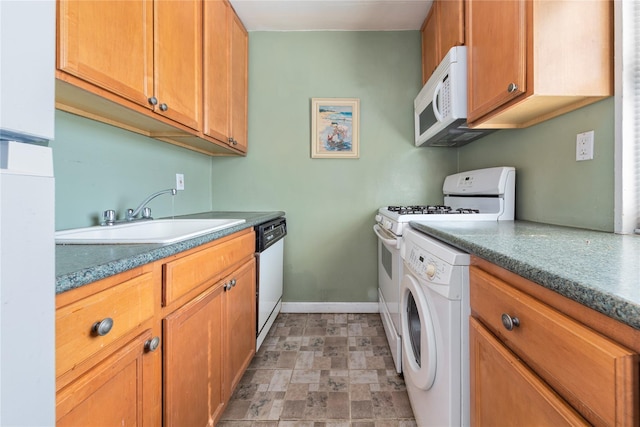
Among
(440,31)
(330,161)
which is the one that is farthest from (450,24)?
(330,161)

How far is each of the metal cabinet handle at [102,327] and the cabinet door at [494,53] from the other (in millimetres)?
1516

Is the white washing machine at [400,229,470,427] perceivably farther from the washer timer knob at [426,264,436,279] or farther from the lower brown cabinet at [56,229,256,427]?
the lower brown cabinet at [56,229,256,427]

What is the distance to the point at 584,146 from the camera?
1170 mm

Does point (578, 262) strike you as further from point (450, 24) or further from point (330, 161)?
point (330, 161)

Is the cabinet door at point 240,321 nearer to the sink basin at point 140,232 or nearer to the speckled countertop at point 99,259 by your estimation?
the sink basin at point 140,232

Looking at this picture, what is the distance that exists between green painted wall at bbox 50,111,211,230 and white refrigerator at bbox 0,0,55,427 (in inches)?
38.3

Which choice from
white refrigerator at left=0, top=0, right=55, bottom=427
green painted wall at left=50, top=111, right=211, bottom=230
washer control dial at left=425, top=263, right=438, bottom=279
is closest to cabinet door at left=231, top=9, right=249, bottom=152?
green painted wall at left=50, top=111, right=211, bottom=230

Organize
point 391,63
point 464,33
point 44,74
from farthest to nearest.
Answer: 1. point 391,63
2. point 464,33
3. point 44,74

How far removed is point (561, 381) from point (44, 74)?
99cm

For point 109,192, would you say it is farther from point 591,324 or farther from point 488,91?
point 488,91

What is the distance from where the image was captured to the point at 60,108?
112 cm

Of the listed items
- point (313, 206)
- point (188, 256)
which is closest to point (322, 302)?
point (313, 206)

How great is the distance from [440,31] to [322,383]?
2326 millimetres

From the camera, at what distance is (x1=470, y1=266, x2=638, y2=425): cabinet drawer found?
41cm
